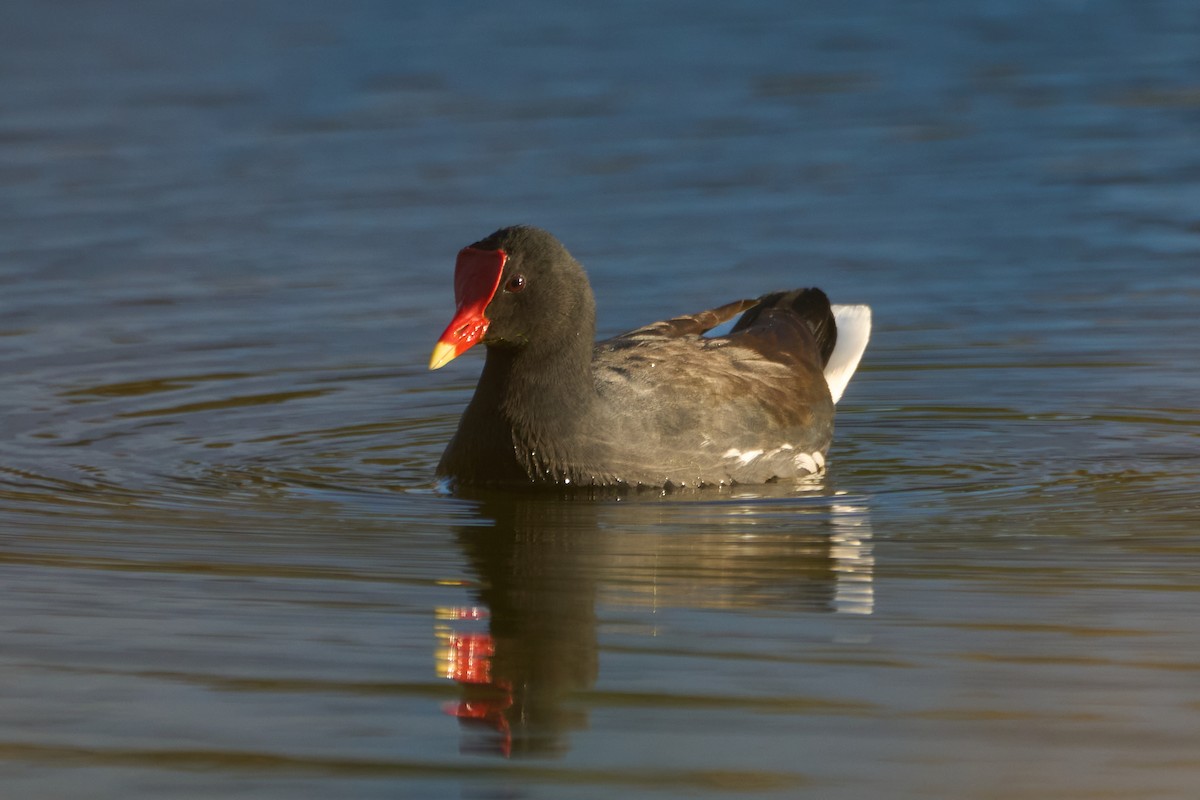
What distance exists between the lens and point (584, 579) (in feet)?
19.2

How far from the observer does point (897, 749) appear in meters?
4.32

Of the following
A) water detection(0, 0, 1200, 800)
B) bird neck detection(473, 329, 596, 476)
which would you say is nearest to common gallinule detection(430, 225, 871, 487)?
bird neck detection(473, 329, 596, 476)

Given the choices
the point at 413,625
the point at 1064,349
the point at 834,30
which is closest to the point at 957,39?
the point at 834,30

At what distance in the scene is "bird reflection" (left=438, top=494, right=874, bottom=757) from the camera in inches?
185

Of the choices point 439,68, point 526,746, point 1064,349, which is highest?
point 439,68

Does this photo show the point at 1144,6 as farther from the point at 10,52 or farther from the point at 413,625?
the point at 413,625

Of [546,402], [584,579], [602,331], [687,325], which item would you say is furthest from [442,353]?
[602,331]

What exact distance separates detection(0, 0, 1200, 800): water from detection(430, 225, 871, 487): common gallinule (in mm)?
167

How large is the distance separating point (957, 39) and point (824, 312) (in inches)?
324

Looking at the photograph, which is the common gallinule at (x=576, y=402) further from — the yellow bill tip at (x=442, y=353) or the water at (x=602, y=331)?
the water at (x=602, y=331)

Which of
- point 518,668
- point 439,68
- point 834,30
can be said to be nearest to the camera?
A: point 518,668

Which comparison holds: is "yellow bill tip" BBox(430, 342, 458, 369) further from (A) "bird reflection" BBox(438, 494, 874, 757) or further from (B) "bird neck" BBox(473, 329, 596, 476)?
(A) "bird reflection" BBox(438, 494, 874, 757)

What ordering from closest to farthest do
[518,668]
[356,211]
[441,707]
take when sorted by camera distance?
1. [441,707]
2. [518,668]
3. [356,211]

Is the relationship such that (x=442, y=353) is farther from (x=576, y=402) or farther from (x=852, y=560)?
(x=852, y=560)
